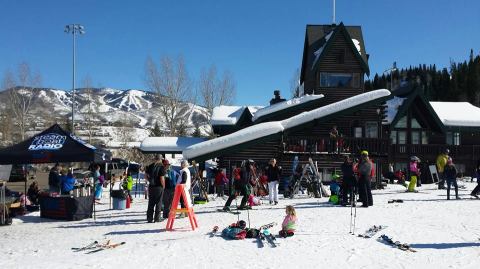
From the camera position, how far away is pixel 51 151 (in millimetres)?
13023

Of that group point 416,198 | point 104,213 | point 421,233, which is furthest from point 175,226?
point 416,198

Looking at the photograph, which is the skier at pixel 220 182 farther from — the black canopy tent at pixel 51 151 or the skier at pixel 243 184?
the black canopy tent at pixel 51 151

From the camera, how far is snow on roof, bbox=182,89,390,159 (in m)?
19.8

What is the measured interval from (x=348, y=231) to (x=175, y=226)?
4.52 metres

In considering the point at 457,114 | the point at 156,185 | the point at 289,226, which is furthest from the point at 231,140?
the point at 457,114

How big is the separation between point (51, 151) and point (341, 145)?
14.3m

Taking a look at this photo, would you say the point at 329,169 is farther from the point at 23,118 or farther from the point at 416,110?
the point at 23,118

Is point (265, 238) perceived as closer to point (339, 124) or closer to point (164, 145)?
point (339, 124)

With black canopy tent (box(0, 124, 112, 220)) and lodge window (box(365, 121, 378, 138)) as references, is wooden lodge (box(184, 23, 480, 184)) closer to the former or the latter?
lodge window (box(365, 121, 378, 138))

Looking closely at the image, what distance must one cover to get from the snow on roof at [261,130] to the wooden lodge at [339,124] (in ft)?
0.15

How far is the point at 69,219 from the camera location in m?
13.2

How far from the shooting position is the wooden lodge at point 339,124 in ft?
71.7

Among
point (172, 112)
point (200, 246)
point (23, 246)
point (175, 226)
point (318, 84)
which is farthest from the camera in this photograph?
point (172, 112)

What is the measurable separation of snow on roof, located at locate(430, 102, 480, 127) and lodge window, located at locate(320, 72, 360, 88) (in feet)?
24.2
